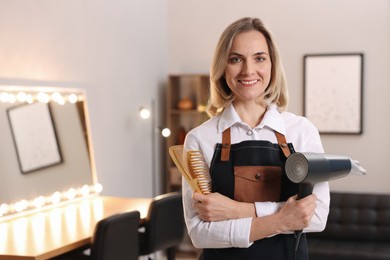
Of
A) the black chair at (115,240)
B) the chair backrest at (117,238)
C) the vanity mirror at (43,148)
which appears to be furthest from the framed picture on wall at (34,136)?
the chair backrest at (117,238)

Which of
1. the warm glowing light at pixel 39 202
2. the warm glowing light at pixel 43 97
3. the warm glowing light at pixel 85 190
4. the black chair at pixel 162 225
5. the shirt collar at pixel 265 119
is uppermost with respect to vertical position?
the shirt collar at pixel 265 119

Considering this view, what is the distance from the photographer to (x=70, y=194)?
13.7 ft

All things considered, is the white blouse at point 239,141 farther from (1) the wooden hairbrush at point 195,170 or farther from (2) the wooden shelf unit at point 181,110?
(2) the wooden shelf unit at point 181,110

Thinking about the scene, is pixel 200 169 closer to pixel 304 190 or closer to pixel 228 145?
pixel 228 145

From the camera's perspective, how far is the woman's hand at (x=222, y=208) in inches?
61.6

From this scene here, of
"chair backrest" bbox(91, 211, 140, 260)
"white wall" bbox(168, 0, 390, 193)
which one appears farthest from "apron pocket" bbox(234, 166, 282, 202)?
"white wall" bbox(168, 0, 390, 193)

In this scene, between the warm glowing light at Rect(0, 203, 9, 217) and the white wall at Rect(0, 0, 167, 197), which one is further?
the white wall at Rect(0, 0, 167, 197)

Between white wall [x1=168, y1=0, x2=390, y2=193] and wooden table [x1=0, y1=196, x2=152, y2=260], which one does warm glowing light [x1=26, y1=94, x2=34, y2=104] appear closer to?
wooden table [x1=0, y1=196, x2=152, y2=260]

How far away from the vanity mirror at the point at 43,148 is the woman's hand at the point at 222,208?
2.18 meters

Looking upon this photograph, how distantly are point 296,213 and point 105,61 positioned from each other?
351cm

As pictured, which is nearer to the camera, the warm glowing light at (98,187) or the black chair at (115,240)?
the black chair at (115,240)

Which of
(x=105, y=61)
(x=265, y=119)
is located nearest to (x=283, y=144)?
(x=265, y=119)

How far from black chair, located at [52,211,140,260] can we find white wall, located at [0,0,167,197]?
3.46 ft

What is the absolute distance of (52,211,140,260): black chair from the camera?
10.4 ft
